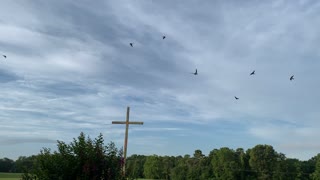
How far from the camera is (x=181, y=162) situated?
A: 157m

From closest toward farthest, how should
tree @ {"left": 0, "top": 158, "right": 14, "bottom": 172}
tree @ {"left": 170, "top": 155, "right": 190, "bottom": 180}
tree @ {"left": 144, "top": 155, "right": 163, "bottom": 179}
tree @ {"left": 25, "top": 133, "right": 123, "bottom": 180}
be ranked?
tree @ {"left": 25, "top": 133, "right": 123, "bottom": 180} < tree @ {"left": 170, "top": 155, "right": 190, "bottom": 180} < tree @ {"left": 0, "top": 158, "right": 14, "bottom": 172} < tree @ {"left": 144, "top": 155, "right": 163, "bottom": 179}

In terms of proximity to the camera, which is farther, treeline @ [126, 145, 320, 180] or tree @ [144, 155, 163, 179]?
tree @ [144, 155, 163, 179]

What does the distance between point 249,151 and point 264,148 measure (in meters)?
10.8

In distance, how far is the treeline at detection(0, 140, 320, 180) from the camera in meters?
12.0

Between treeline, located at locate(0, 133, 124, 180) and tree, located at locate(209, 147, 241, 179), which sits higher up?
tree, located at locate(209, 147, 241, 179)

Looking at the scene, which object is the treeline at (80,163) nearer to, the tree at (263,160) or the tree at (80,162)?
the tree at (80,162)

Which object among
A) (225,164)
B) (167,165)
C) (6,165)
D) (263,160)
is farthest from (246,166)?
(6,165)

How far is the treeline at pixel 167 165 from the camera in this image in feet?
39.5

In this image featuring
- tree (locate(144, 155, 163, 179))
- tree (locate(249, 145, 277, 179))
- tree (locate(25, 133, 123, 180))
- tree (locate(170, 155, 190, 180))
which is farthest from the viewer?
tree (locate(144, 155, 163, 179))

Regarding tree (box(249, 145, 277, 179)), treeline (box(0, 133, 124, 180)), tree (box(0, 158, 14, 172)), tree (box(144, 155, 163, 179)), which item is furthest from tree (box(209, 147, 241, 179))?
treeline (box(0, 133, 124, 180))

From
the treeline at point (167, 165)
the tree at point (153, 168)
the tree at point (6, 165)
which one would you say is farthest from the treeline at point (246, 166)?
the tree at point (6, 165)

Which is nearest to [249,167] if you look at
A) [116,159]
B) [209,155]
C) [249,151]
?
[249,151]

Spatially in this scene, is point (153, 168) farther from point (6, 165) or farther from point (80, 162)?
point (80, 162)

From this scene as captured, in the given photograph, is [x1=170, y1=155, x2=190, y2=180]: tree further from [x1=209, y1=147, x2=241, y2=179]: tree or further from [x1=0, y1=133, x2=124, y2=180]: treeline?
[x1=0, y1=133, x2=124, y2=180]: treeline
